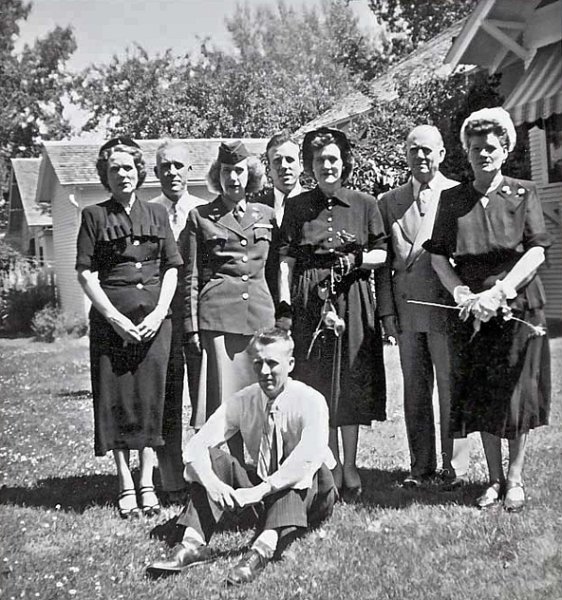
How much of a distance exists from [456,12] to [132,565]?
5.90 metres

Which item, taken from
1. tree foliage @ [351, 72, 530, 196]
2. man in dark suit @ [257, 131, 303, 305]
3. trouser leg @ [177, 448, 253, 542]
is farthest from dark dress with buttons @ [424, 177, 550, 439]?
tree foliage @ [351, 72, 530, 196]

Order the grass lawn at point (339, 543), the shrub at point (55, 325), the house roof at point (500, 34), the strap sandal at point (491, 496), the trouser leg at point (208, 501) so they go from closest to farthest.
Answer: the grass lawn at point (339, 543) < the trouser leg at point (208, 501) < the strap sandal at point (491, 496) < the house roof at point (500, 34) < the shrub at point (55, 325)

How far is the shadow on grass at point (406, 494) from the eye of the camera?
3373mm

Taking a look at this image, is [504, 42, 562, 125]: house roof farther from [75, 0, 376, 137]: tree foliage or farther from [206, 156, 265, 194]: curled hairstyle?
[206, 156, 265, 194]: curled hairstyle

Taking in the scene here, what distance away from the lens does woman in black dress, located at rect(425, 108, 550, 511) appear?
3023mm

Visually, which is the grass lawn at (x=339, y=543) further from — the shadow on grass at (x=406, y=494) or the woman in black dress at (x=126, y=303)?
the woman in black dress at (x=126, y=303)

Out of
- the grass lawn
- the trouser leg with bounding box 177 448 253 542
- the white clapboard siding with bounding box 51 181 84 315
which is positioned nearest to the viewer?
the grass lawn

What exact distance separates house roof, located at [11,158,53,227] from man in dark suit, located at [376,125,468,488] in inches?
89.4

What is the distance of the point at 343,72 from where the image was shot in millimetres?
6250

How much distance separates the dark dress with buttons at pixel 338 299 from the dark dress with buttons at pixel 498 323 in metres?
0.38

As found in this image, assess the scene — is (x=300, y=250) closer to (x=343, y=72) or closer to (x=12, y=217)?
(x=12, y=217)

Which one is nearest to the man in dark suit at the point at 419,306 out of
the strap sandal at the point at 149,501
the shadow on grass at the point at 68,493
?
the strap sandal at the point at 149,501

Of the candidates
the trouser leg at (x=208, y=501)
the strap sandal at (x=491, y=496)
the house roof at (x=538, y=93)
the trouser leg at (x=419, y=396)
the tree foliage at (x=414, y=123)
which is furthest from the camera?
the tree foliage at (x=414, y=123)

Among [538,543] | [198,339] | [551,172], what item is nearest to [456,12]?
[551,172]
